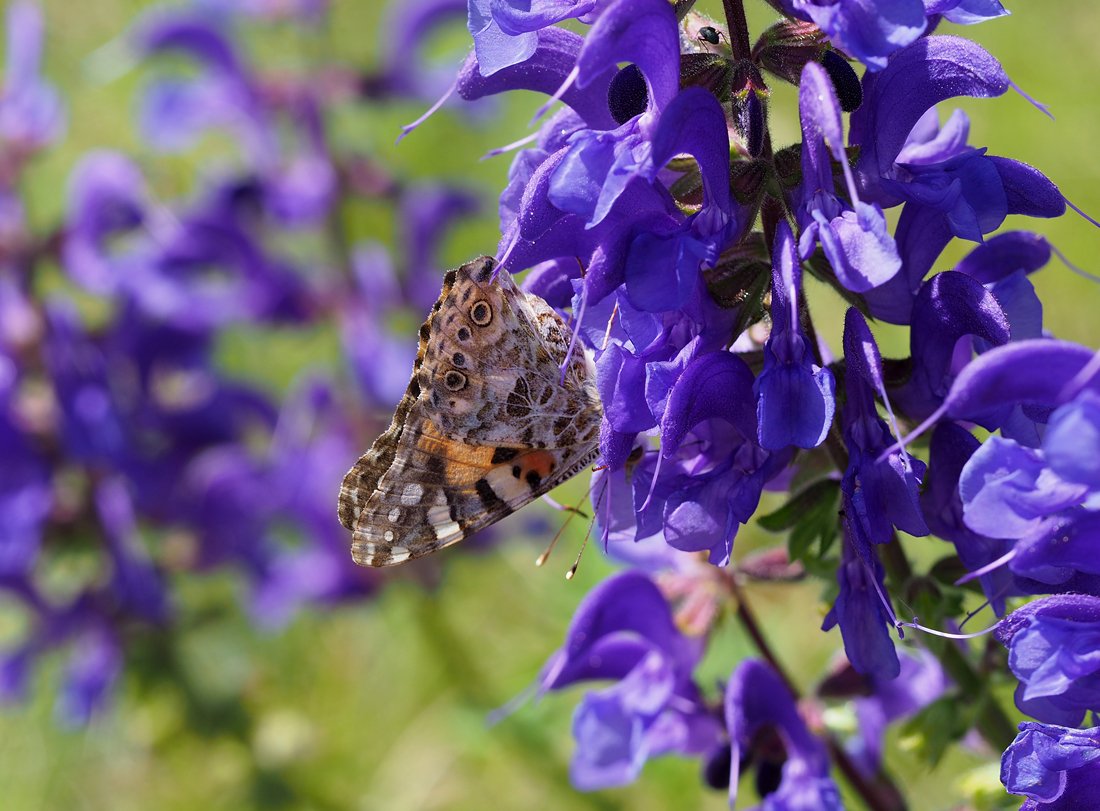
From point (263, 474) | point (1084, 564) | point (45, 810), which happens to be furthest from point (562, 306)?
point (45, 810)

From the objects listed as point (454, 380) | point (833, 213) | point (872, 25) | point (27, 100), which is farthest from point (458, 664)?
point (872, 25)

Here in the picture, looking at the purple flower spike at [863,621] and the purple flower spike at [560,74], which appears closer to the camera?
the purple flower spike at [863,621]

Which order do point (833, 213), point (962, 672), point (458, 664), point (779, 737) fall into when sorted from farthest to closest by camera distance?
point (458, 664), point (779, 737), point (962, 672), point (833, 213)

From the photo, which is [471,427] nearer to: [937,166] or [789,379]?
[789,379]

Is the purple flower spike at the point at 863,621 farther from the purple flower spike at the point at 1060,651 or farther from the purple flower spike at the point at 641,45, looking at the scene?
the purple flower spike at the point at 641,45

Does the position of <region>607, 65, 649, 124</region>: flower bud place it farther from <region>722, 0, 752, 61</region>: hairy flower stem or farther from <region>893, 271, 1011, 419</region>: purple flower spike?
<region>893, 271, 1011, 419</region>: purple flower spike

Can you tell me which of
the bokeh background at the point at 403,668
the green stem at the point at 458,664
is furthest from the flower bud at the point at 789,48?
the green stem at the point at 458,664

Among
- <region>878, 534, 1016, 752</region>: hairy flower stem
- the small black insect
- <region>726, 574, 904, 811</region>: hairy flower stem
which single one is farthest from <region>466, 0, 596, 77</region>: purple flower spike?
<region>726, 574, 904, 811</region>: hairy flower stem
